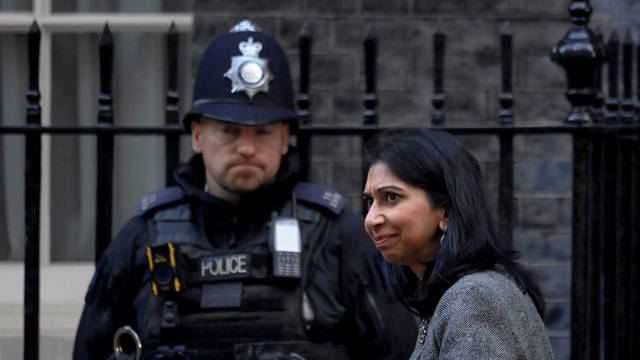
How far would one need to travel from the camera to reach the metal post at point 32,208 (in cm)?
501

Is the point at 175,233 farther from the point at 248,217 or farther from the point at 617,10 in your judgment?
the point at 617,10

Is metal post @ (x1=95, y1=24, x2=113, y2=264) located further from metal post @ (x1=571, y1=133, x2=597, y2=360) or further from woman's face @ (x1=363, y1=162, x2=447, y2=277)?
woman's face @ (x1=363, y1=162, x2=447, y2=277)

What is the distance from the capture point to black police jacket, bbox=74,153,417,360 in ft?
15.4

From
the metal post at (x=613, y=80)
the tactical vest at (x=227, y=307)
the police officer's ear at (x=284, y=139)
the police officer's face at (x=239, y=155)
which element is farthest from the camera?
the metal post at (x=613, y=80)

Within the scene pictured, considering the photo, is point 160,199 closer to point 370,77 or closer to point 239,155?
point 239,155

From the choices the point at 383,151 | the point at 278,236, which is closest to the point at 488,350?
the point at 383,151

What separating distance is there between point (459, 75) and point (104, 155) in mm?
2251

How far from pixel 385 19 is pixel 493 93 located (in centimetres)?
52

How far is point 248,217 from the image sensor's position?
4781mm

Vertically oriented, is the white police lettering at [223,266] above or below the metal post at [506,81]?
below

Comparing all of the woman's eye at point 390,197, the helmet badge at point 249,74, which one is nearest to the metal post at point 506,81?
the helmet badge at point 249,74

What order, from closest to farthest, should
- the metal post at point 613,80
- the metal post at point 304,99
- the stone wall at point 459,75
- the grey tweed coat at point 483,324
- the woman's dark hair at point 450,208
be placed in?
the grey tweed coat at point 483,324 → the woman's dark hair at point 450,208 → the metal post at point 304,99 → the metal post at point 613,80 → the stone wall at point 459,75

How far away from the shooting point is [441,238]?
3.38 m

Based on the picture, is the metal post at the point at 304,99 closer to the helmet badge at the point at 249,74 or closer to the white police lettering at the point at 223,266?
the helmet badge at the point at 249,74
